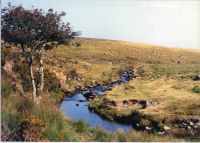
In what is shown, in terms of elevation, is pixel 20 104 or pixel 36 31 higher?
pixel 36 31

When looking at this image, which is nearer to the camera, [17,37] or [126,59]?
[17,37]

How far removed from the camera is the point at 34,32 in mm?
9125

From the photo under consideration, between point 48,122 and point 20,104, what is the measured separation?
1.59 ft

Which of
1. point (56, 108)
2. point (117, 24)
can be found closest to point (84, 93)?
point (56, 108)

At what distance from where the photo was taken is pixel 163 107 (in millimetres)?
9359

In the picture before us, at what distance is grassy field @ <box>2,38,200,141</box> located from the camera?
29.8 ft

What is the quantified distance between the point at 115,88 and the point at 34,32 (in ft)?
4.73

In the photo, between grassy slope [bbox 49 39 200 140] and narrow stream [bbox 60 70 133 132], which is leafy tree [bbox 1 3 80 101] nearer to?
grassy slope [bbox 49 39 200 140]

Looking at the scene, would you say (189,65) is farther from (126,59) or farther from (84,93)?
(84,93)

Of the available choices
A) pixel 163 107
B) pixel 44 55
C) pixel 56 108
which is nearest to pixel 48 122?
pixel 56 108

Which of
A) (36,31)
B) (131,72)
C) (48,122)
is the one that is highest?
(36,31)

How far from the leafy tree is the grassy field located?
0.11m

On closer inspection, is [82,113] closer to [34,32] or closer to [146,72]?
[146,72]

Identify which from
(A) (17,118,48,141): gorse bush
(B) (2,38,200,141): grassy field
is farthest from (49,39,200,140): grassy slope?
(A) (17,118,48,141): gorse bush
